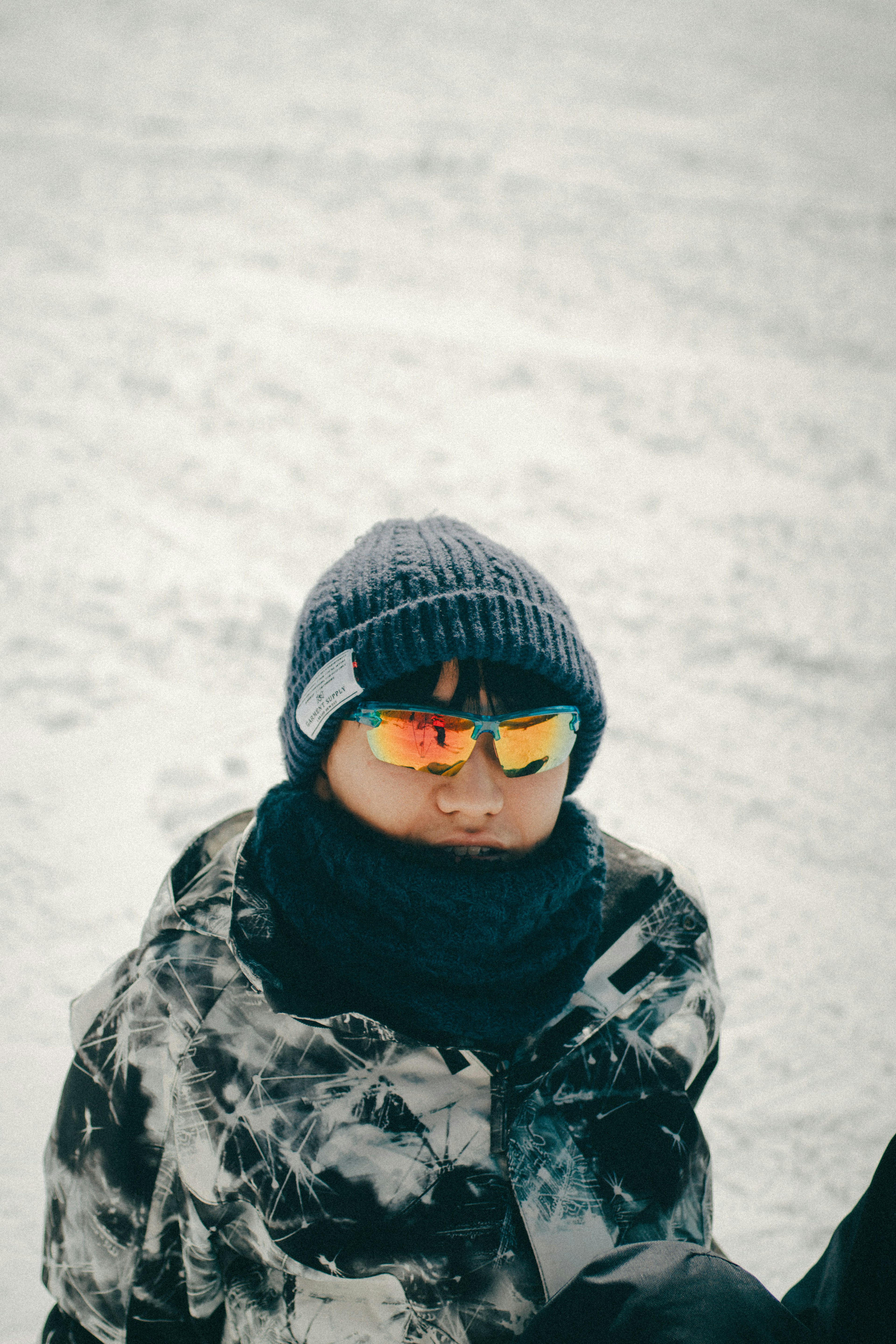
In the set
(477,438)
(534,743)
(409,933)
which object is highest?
(534,743)

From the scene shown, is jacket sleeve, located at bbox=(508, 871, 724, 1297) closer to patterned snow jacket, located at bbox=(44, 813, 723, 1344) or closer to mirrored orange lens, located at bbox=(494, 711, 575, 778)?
patterned snow jacket, located at bbox=(44, 813, 723, 1344)

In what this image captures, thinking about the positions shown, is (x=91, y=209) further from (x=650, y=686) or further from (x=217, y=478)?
(x=650, y=686)

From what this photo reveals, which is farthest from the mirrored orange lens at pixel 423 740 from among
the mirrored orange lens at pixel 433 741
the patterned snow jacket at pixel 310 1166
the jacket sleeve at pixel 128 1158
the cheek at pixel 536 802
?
the jacket sleeve at pixel 128 1158

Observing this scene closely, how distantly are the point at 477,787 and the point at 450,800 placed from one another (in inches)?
1.7

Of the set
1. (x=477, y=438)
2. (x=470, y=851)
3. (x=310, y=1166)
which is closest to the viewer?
(x=310, y=1166)

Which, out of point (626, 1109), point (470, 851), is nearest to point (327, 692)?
point (470, 851)

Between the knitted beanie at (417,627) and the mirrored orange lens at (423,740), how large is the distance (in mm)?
64

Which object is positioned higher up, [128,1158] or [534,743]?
[534,743]

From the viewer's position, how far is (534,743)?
4.57ft

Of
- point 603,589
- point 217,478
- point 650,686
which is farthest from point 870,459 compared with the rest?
point 217,478

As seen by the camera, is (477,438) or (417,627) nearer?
(417,627)

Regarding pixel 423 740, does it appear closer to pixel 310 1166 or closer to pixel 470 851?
pixel 470 851

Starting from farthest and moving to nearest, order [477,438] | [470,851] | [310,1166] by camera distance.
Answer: [477,438]
[470,851]
[310,1166]

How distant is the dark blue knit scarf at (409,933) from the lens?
1.29 m
